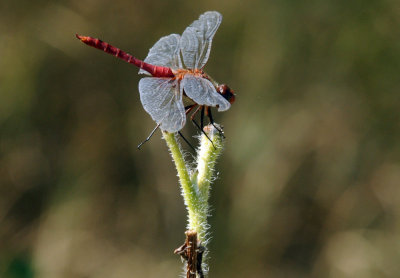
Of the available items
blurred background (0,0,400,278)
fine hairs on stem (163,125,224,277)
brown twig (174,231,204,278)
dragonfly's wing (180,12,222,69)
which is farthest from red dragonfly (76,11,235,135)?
blurred background (0,0,400,278)

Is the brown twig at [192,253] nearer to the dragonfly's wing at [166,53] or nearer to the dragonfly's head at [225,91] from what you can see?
the dragonfly's head at [225,91]

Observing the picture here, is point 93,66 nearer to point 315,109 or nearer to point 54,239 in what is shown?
point 54,239

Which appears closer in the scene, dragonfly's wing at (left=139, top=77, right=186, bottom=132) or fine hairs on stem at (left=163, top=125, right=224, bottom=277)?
fine hairs on stem at (left=163, top=125, right=224, bottom=277)

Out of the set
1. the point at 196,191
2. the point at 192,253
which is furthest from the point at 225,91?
the point at 192,253

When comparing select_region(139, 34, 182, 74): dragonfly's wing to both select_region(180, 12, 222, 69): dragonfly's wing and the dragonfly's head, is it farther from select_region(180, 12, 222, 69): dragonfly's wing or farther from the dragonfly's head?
the dragonfly's head

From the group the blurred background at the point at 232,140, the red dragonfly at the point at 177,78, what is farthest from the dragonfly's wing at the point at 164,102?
the blurred background at the point at 232,140

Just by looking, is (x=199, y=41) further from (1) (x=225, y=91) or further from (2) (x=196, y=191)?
(2) (x=196, y=191)

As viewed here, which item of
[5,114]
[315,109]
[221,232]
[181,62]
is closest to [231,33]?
[315,109]
